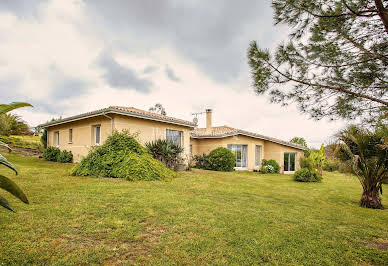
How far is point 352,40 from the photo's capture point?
5562 millimetres

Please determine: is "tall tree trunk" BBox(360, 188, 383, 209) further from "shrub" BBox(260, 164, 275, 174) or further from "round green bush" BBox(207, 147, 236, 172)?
"shrub" BBox(260, 164, 275, 174)

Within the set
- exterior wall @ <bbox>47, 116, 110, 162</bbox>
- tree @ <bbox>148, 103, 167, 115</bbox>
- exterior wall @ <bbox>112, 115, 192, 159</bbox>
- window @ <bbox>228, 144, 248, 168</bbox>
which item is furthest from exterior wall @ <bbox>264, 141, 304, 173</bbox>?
tree @ <bbox>148, 103, 167, 115</bbox>

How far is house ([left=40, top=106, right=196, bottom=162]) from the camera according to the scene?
12875 mm

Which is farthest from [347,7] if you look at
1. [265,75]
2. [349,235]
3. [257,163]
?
[257,163]

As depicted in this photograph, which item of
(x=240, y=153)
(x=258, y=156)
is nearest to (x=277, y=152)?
(x=258, y=156)

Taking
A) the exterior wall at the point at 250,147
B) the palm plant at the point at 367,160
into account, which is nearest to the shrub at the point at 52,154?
the exterior wall at the point at 250,147

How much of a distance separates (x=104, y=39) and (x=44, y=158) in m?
11.0

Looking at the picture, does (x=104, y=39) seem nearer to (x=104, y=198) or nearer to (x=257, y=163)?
(x=104, y=198)

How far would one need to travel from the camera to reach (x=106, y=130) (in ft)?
43.4

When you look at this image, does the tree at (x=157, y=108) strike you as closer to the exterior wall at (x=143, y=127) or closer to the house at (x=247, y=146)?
the house at (x=247, y=146)

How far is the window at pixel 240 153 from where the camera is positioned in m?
20.6

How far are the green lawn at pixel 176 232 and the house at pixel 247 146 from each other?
45.1ft

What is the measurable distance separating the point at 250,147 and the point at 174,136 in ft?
28.1

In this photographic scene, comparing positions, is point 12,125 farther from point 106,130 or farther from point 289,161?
point 289,161
